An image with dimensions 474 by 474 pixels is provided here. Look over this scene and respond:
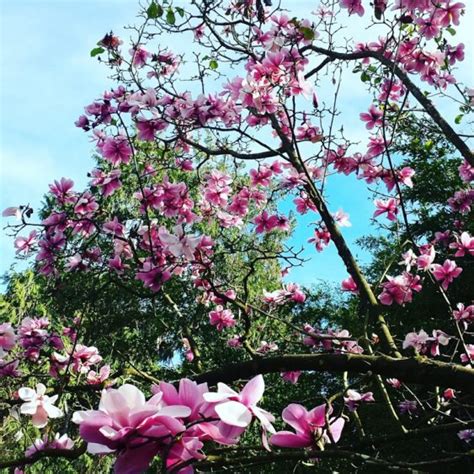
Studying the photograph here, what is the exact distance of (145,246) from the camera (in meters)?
2.72

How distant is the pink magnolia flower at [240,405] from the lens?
2.47 feet

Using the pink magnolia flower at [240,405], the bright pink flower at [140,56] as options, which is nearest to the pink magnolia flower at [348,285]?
the bright pink flower at [140,56]

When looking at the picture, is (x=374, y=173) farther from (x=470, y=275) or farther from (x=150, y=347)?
(x=150, y=347)

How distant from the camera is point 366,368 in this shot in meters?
1.76

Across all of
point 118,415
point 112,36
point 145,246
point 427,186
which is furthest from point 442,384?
point 427,186

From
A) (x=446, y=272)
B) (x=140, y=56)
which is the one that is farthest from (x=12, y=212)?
(x=446, y=272)

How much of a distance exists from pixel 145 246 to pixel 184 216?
398mm

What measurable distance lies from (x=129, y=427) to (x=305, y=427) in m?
0.40

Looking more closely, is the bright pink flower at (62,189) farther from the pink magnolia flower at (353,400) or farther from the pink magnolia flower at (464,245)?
the pink magnolia flower at (464,245)

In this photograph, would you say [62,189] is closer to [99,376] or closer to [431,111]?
[99,376]

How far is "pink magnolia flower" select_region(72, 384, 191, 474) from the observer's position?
73 centimetres

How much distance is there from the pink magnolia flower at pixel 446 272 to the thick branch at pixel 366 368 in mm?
1248

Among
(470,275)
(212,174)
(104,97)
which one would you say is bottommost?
(470,275)

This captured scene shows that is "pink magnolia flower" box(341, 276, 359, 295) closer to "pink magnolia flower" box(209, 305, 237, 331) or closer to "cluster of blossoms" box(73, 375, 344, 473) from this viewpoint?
"pink magnolia flower" box(209, 305, 237, 331)
